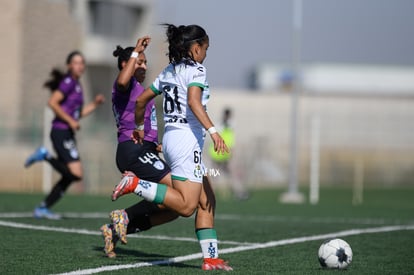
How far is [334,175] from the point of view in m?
41.4

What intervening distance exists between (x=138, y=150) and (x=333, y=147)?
3665 cm

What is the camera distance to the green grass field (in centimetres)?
834

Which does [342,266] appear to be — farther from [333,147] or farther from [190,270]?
[333,147]

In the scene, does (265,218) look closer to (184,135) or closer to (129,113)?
(129,113)

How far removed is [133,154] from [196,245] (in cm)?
189

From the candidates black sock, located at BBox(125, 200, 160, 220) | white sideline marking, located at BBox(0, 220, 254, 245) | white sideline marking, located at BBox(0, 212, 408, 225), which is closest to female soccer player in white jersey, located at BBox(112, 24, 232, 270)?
black sock, located at BBox(125, 200, 160, 220)

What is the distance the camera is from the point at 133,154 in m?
8.93

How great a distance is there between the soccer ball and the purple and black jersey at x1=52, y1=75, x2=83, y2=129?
5.97 m

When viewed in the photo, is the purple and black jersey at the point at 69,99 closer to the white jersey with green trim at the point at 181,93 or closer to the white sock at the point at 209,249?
the white jersey with green trim at the point at 181,93

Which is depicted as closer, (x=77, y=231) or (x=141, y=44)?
(x=141, y=44)

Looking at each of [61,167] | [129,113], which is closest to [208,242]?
[129,113]

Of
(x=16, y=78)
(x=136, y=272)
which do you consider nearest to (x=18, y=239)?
(x=136, y=272)

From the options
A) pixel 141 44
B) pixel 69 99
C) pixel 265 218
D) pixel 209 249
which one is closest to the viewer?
pixel 209 249

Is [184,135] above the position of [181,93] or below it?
below
